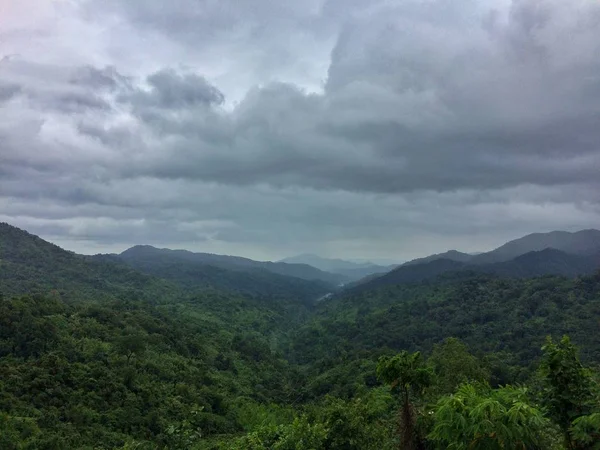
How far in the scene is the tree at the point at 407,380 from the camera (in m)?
18.2

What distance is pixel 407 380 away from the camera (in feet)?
62.5

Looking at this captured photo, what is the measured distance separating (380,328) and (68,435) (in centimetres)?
11269

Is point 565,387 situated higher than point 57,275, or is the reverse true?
point 57,275

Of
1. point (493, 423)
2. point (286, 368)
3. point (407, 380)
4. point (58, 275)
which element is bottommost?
point (286, 368)

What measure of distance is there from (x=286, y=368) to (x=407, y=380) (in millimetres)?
102174

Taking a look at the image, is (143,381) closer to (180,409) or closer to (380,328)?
(180,409)

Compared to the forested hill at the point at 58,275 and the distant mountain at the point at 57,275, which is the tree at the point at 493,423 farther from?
the forested hill at the point at 58,275

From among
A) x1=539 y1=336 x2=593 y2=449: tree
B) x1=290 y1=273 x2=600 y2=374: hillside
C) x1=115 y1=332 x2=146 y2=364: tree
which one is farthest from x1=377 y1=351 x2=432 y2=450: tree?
x1=290 y1=273 x2=600 y2=374: hillside

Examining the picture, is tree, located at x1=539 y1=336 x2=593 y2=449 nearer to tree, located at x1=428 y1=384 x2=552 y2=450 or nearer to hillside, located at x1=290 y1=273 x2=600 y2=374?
tree, located at x1=428 y1=384 x2=552 y2=450

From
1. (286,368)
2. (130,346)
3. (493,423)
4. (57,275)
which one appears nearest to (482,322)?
(286,368)

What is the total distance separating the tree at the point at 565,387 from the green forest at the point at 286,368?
4 centimetres

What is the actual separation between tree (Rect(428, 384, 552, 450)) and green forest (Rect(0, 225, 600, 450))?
44mm

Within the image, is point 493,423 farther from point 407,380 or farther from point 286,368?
point 286,368

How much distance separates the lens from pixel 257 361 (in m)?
109
